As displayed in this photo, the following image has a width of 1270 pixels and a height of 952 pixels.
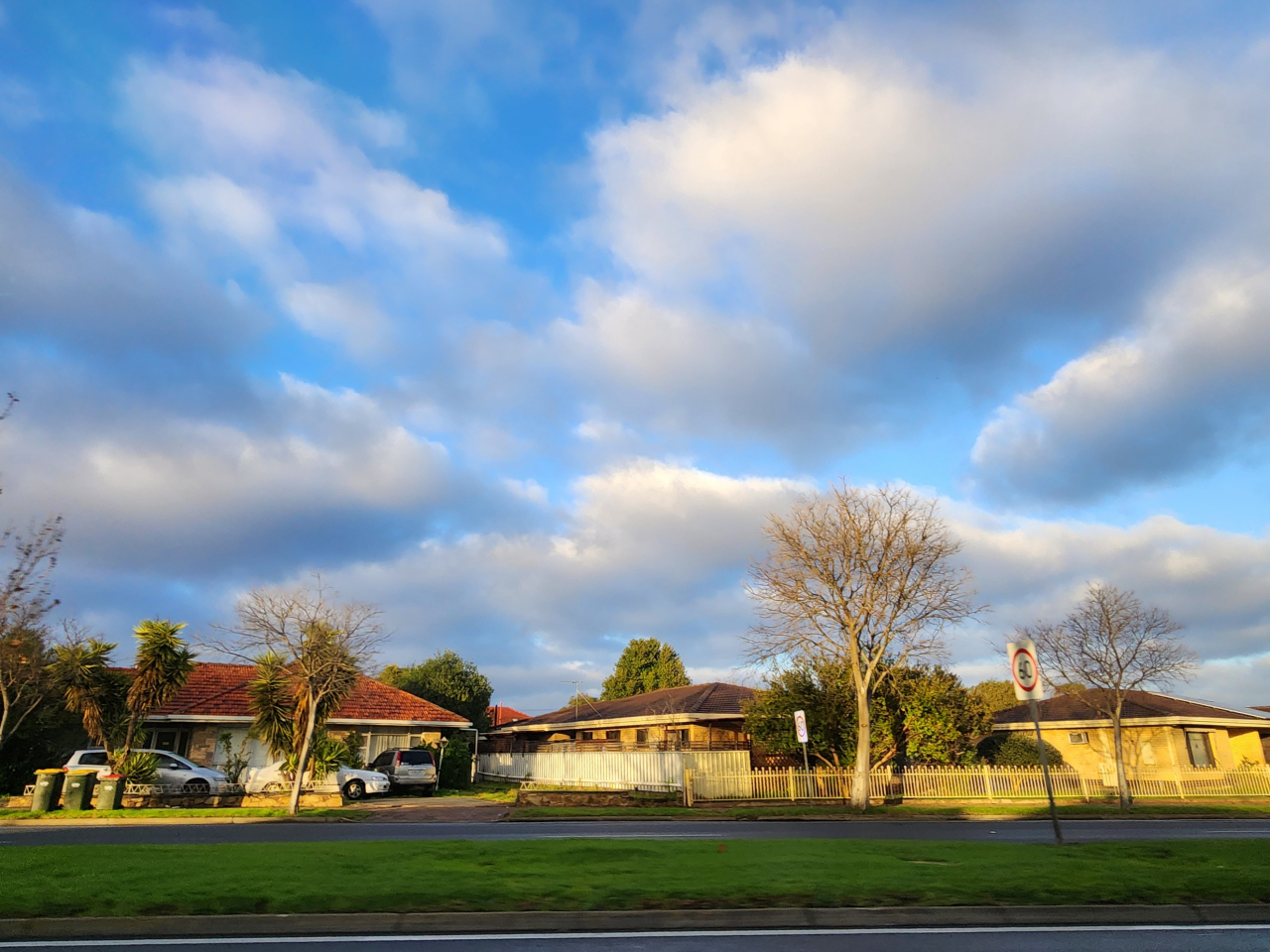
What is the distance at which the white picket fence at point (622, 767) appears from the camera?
2875 centimetres

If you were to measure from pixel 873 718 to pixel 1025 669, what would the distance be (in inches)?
761

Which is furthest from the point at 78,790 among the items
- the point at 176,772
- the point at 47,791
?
the point at 176,772

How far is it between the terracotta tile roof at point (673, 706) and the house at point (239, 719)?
779cm

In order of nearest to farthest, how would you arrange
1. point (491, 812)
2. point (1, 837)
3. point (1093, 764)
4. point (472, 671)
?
point (1, 837) < point (491, 812) < point (1093, 764) < point (472, 671)

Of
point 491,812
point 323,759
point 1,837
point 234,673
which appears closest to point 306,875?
point 1,837

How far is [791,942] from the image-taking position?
7090 mm

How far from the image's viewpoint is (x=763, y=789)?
2834 cm

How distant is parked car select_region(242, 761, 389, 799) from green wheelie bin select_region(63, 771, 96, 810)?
19.2 feet

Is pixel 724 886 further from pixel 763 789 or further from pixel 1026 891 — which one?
pixel 763 789

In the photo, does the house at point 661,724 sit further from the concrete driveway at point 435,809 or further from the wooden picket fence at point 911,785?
the concrete driveway at point 435,809

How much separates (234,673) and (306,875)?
109ft

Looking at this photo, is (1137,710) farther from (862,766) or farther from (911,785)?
(862,766)

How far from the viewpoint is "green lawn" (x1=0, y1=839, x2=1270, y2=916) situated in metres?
7.90

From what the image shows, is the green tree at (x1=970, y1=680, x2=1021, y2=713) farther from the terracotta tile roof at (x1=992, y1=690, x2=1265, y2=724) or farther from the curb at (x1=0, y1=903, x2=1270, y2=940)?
the curb at (x1=0, y1=903, x2=1270, y2=940)
